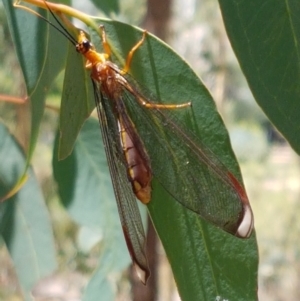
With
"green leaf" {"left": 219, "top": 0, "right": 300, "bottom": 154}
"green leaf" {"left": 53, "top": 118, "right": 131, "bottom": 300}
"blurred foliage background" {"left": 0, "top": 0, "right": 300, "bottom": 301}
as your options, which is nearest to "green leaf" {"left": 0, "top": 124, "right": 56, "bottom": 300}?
"green leaf" {"left": 53, "top": 118, "right": 131, "bottom": 300}

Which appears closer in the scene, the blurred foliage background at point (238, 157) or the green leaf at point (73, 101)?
the green leaf at point (73, 101)

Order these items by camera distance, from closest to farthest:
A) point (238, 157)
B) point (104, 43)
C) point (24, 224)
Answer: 1. point (104, 43)
2. point (24, 224)
3. point (238, 157)

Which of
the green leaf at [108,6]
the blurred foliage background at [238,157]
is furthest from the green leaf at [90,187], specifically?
the blurred foliage background at [238,157]

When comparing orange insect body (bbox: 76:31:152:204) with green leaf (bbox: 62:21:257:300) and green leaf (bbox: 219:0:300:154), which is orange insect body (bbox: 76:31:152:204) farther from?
green leaf (bbox: 219:0:300:154)

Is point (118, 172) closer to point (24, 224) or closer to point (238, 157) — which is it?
point (24, 224)

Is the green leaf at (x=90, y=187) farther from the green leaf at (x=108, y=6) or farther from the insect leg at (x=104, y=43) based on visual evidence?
the insect leg at (x=104, y=43)

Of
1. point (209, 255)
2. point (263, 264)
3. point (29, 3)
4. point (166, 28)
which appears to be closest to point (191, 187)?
point (209, 255)

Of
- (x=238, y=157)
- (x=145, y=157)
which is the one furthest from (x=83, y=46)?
(x=238, y=157)

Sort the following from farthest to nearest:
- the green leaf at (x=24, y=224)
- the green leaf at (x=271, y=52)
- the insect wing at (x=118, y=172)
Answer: the green leaf at (x=24, y=224)
the insect wing at (x=118, y=172)
the green leaf at (x=271, y=52)
